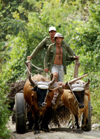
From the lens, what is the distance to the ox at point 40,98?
6.91m

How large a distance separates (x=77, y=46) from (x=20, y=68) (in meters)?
3.75

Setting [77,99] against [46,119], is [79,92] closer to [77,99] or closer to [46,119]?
[77,99]

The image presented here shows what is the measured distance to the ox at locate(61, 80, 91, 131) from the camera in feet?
22.9

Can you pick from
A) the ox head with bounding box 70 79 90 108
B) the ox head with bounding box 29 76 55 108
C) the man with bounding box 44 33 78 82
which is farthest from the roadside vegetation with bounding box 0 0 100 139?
the ox head with bounding box 29 76 55 108

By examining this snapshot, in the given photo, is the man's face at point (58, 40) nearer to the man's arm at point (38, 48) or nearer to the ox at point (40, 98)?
the man's arm at point (38, 48)

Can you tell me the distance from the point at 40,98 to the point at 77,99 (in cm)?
79

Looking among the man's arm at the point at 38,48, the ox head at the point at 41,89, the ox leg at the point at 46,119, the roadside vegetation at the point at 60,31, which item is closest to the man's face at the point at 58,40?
the man's arm at the point at 38,48

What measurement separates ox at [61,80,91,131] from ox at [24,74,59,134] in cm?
38

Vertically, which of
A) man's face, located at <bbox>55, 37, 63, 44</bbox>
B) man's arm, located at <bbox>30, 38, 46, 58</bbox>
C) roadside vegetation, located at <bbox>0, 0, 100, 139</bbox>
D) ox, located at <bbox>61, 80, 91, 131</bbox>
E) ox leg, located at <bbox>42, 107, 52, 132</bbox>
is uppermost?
man's face, located at <bbox>55, 37, 63, 44</bbox>

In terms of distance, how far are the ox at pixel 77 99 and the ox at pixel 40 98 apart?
0.38 metres

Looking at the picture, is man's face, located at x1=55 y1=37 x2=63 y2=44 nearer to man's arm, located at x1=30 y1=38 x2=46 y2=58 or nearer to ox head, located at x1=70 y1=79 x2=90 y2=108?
man's arm, located at x1=30 y1=38 x2=46 y2=58

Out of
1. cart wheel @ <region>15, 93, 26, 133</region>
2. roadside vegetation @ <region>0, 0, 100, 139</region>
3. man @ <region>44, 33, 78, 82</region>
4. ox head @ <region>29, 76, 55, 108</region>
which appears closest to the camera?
ox head @ <region>29, 76, 55, 108</region>

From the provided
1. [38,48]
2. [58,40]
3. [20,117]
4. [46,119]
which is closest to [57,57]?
[58,40]

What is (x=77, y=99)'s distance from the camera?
22.9 ft
